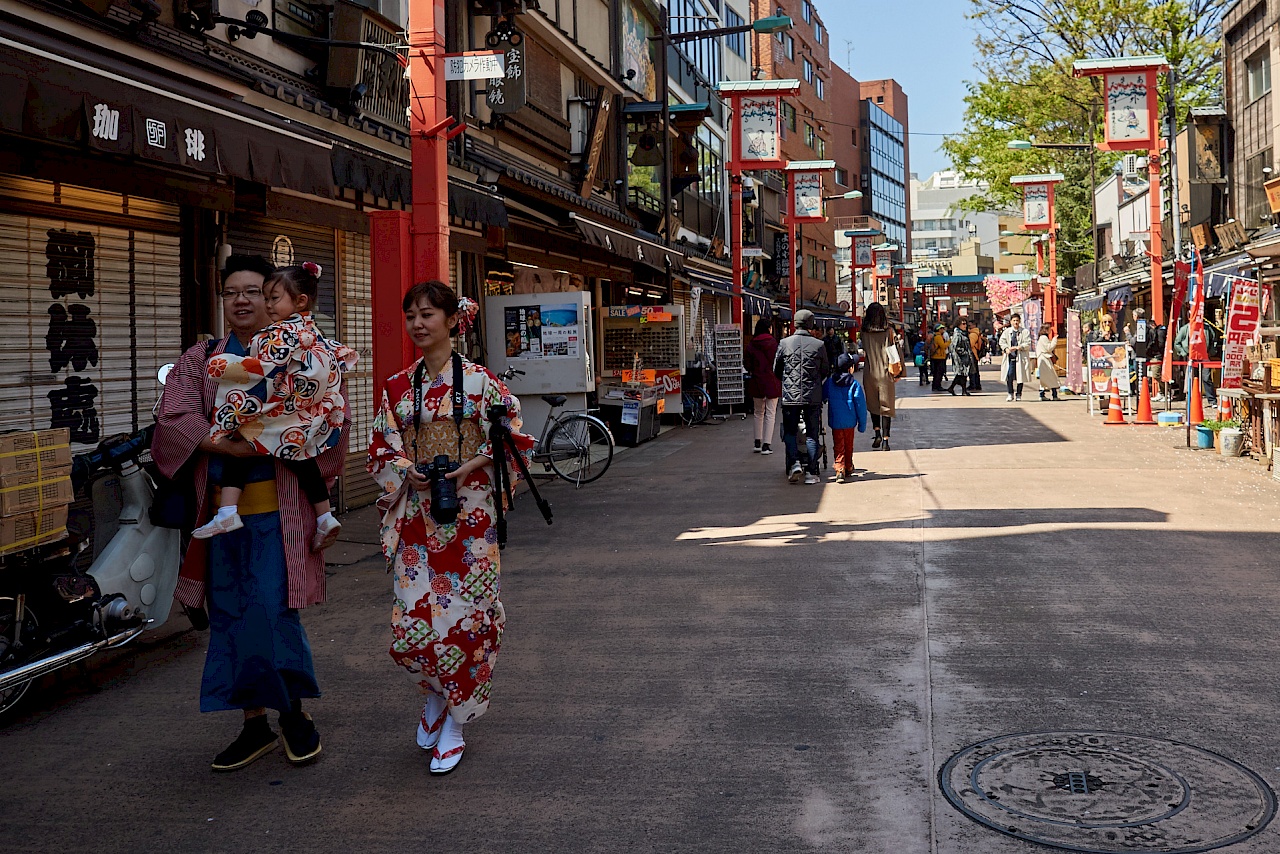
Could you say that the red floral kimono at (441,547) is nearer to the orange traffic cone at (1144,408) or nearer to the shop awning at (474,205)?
the shop awning at (474,205)

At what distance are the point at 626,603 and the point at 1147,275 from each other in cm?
2958

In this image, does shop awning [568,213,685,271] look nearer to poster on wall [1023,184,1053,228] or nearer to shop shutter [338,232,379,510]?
shop shutter [338,232,379,510]

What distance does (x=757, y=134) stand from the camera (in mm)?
25469

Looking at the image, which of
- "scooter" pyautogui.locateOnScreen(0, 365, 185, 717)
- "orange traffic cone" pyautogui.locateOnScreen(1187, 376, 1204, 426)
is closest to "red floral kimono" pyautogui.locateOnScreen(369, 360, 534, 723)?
"scooter" pyautogui.locateOnScreen(0, 365, 185, 717)

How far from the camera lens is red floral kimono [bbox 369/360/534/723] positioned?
14.9 feet

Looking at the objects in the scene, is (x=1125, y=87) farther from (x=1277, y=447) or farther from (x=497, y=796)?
(x=497, y=796)

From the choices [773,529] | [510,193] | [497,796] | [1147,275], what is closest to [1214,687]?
[497,796]

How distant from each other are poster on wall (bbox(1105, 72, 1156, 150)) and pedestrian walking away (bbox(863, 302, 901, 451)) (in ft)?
30.7

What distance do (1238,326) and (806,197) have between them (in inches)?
813

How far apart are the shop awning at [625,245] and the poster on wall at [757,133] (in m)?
3.67

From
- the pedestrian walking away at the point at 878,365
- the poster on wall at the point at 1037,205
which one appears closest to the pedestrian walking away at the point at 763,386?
the pedestrian walking away at the point at 878,365

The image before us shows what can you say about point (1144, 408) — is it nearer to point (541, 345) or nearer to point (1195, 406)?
point (1195, 406)

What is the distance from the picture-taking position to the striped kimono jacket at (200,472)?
4422 millimetres

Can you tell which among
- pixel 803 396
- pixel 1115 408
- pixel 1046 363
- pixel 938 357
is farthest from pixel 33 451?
pixel 938 357
